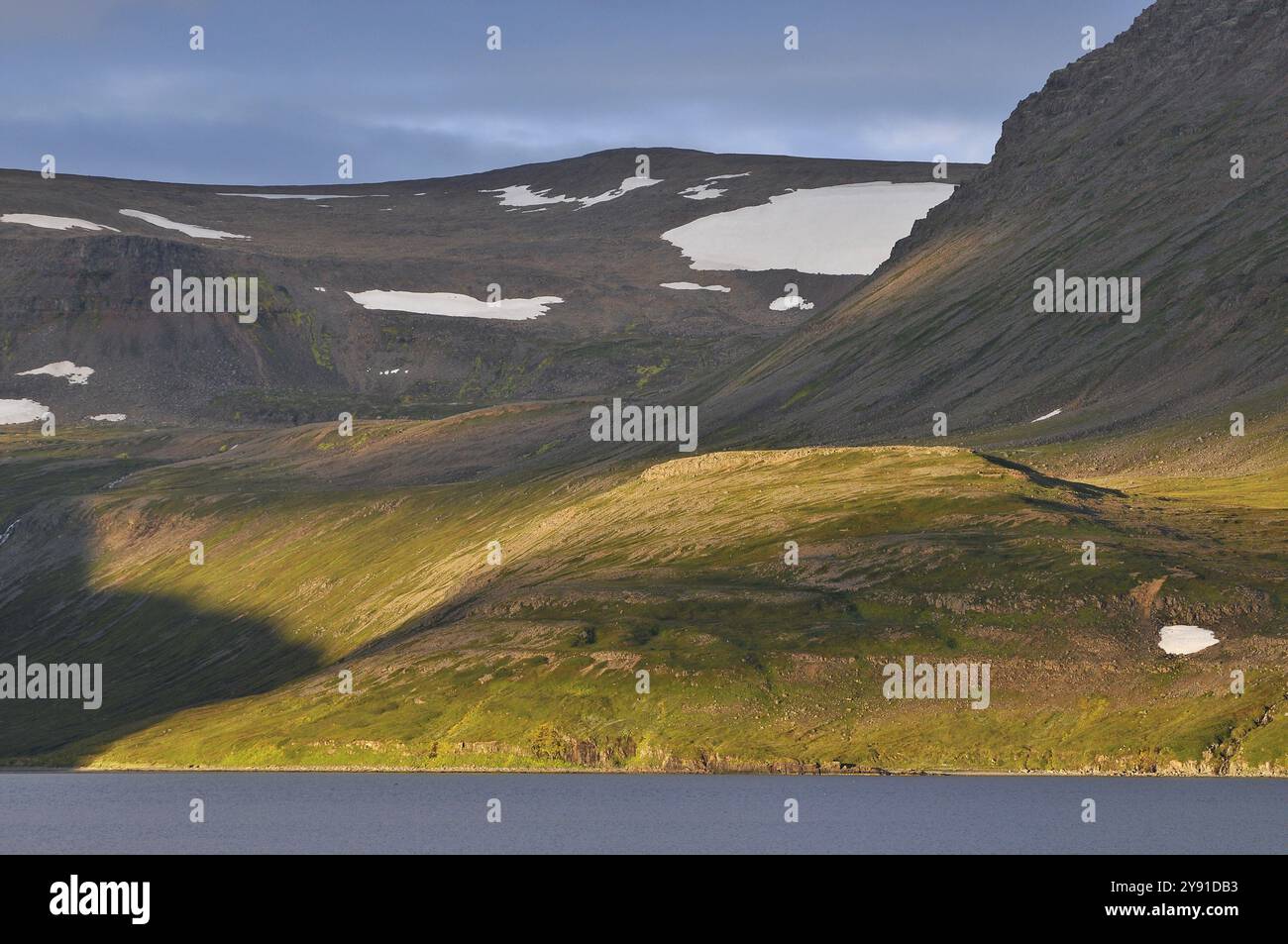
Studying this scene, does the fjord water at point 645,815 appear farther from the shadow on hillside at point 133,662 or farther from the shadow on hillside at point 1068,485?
the shadow on hillside at point 1068,485

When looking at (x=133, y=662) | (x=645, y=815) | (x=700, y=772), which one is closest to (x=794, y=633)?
(x=700, y=772)

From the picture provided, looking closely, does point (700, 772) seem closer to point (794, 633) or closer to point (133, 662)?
point (794, 633)

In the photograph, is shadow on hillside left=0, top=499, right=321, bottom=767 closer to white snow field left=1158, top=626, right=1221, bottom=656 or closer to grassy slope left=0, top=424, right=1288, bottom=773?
grassy slope left=0, top=424, right=1288, bottom=773

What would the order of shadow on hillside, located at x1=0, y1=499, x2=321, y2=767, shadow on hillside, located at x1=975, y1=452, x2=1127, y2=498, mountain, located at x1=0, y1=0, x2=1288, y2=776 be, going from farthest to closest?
shadow on hillside, located at x1=0, y1=499, x2=321, y2=767, shadow on hillside, located at x1=975, y1=452, x2=1127, y2=498, mountain, located at x1=0, y1=0, x2=1288, y2=776

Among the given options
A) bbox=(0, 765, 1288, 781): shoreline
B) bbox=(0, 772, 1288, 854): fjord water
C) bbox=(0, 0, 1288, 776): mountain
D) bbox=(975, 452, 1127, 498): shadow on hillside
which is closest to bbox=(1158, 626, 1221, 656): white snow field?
bbox=(0, 0, 1288, 776): mountain
